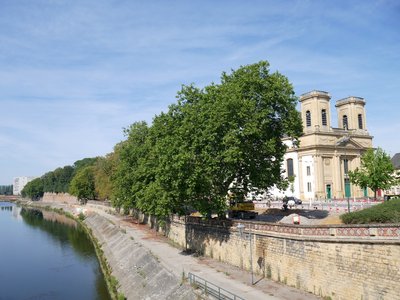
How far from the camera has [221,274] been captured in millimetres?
25234

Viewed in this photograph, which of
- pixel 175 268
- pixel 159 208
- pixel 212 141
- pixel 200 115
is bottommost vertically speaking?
pixel 175 268

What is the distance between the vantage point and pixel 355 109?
71812 millimetres

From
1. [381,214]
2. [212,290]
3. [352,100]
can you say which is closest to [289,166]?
[352,100]

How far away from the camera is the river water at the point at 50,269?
31.8 metres

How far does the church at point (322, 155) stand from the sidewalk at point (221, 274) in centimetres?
3484

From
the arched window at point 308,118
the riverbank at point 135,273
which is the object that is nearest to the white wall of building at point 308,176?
the arched window at point 308,118

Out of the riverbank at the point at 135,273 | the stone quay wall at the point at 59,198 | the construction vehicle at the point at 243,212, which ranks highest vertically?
the stone quay wall at the point at 59,198

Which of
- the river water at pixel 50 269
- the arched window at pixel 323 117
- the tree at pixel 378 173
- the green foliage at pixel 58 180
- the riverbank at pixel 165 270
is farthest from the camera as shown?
the green foliage at pixel 58 180

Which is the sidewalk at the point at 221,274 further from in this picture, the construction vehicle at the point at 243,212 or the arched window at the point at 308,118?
the arched window at the point at 308,118

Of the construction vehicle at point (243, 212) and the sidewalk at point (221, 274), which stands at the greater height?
the construction vehicle at point (243, 212)

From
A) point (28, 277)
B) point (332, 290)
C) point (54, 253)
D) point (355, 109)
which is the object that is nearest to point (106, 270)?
point (28, 277)

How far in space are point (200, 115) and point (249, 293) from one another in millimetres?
14181

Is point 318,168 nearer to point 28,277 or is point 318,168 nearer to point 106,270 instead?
point 106,270

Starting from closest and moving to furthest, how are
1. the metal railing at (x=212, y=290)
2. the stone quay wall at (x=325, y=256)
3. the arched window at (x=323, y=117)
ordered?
the stone quay wall at (x=325, y=256)
the metal railing at (x=212, y=290)
the arched window at (x=323, y=117)
